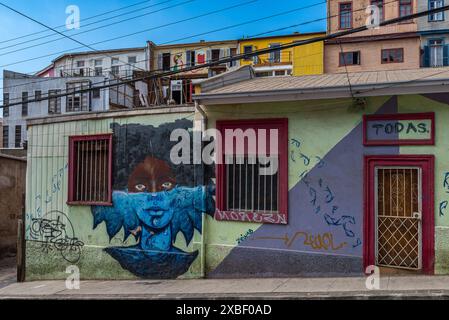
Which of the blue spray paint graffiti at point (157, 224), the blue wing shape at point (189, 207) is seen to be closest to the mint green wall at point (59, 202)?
the blue spray paint graffiti at point (157, 224)

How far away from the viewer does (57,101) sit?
131 ft

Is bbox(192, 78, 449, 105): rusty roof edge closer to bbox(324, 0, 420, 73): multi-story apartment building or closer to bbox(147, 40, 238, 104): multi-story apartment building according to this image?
bbox(324, 0, 420, 73): multi-story apartment building

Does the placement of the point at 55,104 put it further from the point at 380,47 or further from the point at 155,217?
the point at 155,217

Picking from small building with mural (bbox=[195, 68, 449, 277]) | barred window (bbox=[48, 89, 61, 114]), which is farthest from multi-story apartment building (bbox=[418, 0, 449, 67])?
barred window (bbox=[48, 89, 61, 114])

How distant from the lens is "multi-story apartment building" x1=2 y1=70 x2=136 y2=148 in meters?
36.8

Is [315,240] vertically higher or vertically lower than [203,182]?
lower

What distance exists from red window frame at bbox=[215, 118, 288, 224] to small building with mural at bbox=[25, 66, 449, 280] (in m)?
0.02

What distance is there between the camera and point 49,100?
4044 centimetres

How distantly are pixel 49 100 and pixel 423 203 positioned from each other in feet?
126

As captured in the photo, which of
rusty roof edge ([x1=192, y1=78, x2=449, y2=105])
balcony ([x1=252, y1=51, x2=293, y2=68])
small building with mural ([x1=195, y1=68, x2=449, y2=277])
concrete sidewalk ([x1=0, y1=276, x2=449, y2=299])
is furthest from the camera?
balcony ([x1=252, y1=51, x2=293, y2=68])

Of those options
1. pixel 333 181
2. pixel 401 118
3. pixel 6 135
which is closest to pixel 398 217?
pixel 333 181
